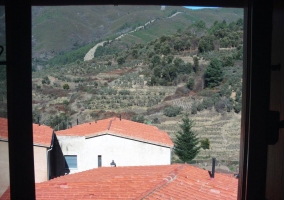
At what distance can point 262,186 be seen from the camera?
562mm

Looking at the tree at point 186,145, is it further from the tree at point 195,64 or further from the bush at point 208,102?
the tree at point 195,64

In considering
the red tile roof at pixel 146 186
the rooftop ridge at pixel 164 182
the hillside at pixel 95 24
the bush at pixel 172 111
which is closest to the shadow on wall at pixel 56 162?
the red tile roof at pixel 146 186

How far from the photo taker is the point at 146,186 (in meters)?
3.77

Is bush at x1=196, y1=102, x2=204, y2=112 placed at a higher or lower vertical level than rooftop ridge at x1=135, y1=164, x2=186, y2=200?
higher

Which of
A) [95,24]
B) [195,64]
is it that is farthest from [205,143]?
[95,24]

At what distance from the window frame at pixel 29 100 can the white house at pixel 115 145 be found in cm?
552

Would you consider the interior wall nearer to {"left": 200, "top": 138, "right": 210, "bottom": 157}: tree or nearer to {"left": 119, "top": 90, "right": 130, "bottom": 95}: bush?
{"left": 200, "top": 138, "right": 210, "bottom": 157}: tree

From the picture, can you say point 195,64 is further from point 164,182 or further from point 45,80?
point 164,182

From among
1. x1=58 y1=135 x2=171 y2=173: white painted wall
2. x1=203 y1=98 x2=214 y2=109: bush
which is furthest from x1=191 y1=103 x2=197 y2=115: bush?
x1=58 y1=135 x2=171 y2=173: white painted wall

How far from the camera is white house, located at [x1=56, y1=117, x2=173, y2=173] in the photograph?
20.5 ft

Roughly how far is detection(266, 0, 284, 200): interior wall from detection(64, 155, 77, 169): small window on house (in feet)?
22.2

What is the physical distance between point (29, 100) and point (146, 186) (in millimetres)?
3330

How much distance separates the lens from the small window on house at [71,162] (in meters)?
7.21

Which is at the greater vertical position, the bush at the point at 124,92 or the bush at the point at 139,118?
the bush at the point at 124,92
